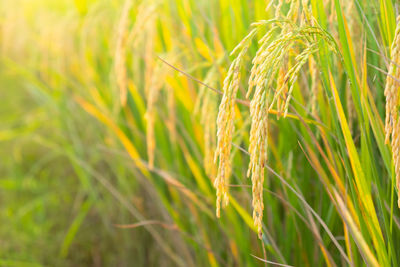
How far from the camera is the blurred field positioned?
96 cm

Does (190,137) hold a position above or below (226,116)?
below

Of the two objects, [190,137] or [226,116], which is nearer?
[226,116]

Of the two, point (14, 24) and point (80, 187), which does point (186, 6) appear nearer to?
point (80, 187)

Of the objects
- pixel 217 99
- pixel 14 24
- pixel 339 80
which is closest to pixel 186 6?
pixel 217 99

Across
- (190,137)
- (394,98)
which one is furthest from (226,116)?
(190,137)

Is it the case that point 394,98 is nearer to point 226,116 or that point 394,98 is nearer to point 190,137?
point 226,116

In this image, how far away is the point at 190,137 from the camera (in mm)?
1703

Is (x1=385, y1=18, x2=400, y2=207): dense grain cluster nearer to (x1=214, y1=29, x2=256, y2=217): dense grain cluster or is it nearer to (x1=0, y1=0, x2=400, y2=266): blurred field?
(x1=0, y1=0, x2=400, y2=266): blurred field

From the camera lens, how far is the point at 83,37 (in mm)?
2252

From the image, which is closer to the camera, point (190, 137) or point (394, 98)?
point (394, 98)

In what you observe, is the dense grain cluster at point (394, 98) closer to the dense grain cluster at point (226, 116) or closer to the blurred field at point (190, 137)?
the blurred field at point (190, 137)

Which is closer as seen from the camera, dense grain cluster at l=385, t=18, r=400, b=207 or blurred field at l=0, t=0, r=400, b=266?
dense grain cluster at l=385, t=18, r=400, b=207

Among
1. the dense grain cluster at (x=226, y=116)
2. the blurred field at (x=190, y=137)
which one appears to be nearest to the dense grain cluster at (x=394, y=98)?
the blurred field at (x=190, y=137)

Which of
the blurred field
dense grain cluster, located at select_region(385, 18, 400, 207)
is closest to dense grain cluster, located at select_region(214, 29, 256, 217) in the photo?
the blurred field
